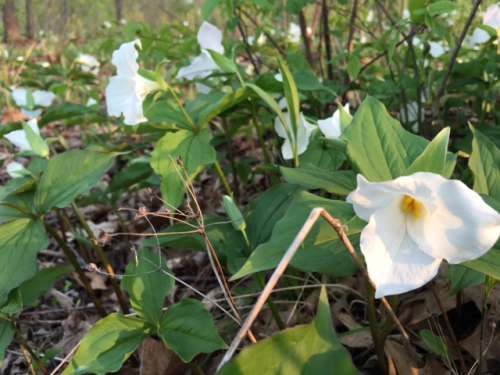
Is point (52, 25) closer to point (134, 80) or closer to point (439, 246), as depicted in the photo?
point (134, 80)

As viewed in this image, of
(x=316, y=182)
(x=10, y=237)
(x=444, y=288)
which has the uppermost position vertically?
(x=316, y=182)

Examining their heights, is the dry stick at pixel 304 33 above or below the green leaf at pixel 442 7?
below

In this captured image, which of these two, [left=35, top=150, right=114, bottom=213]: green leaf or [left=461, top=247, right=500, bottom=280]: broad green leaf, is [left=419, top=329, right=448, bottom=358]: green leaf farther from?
[left=35, top=150, right=114, bottom=213]: green leaf

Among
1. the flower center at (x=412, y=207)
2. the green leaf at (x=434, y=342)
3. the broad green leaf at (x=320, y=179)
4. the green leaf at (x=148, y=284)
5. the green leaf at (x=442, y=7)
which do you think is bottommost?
the green leaf at (x=434, y=342)

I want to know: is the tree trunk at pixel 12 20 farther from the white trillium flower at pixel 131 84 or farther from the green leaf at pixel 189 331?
the green leaf at pixel 189 331

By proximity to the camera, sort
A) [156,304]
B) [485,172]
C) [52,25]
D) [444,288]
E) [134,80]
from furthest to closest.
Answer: [52,25] → [134,80] → [444,288] → [156,304] → [485,172]

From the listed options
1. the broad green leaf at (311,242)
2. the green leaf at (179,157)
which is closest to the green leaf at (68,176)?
the green leaf at (179,157)

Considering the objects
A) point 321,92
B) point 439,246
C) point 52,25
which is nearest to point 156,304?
point 439,246
